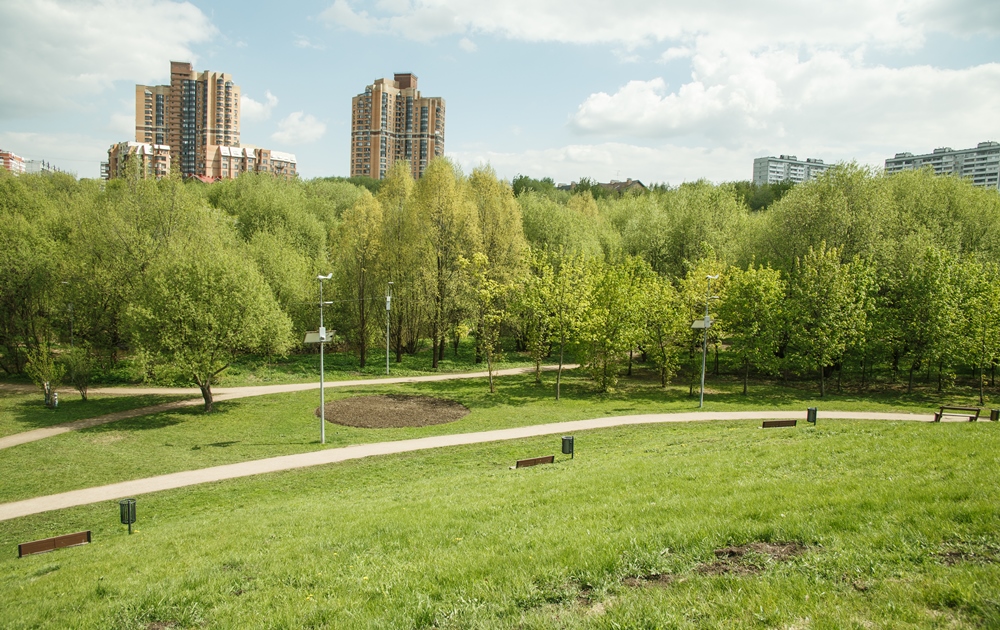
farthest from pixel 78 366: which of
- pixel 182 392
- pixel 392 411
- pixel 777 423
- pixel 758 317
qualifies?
pixel 758 317

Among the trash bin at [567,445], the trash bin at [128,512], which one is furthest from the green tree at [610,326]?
the trash bin at [128,512]

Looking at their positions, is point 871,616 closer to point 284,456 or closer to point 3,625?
point 3,625

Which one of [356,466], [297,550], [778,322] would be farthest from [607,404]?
[297,550]

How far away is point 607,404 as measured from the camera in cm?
3034

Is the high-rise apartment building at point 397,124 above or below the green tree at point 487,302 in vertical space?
above

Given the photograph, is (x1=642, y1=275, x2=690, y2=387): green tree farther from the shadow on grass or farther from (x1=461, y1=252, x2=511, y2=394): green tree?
the shadow on grass

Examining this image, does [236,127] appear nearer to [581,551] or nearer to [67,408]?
[67,408]

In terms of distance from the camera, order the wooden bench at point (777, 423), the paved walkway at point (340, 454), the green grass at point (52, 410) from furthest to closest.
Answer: the green grass at point (52, 410) < the wooden bench at point (777, 423) < the paved walkway at point (340, 454)

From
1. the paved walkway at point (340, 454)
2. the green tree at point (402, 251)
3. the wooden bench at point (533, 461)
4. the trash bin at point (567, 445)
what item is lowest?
the paved walkway at point (340, 454)

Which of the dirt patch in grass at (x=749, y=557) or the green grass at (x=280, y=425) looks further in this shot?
the green grass at (x=280, y=425)

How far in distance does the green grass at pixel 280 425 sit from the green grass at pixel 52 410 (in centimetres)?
285

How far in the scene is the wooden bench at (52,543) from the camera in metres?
12.5

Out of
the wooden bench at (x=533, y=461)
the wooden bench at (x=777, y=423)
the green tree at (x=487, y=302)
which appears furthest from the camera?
the green tree at (x=487, y=302)

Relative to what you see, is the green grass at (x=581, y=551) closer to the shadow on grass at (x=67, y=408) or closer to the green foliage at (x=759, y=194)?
the shadow on grass at (x=67, y=408)
